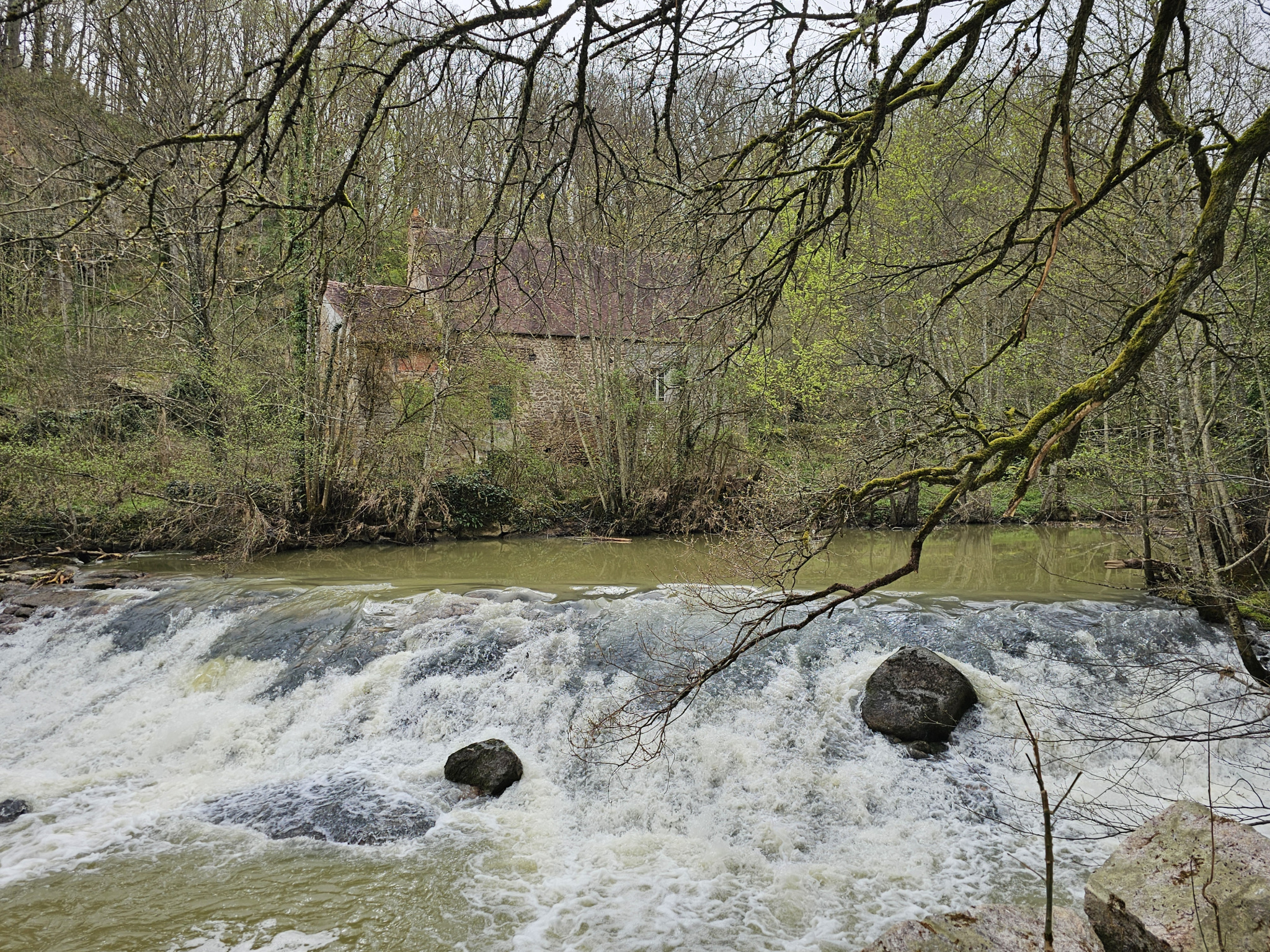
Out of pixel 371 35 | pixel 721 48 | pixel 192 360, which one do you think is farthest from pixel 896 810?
pixel 192 360

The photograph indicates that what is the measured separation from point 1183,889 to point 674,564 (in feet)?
29.4

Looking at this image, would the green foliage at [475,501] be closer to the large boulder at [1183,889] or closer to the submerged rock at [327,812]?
the submerged rock at [327,812]

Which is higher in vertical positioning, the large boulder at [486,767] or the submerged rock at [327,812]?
the large boulder at [486,767]

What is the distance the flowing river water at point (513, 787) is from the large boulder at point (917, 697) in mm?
151

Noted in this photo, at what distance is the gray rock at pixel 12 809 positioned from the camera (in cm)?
555

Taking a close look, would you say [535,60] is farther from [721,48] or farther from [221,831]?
[221,831]

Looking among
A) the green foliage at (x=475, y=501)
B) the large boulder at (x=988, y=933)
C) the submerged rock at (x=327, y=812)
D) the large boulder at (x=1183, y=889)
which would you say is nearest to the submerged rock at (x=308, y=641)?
the submerged rock at (x=327, y=812)

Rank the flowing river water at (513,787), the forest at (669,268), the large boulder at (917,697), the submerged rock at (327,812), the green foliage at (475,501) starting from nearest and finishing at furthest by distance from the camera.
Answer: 1. the forest at (669,268)
2. the flowing river water at (513,787)
3. the submerged rock at (327,812)
4. the large boulder at (917,697)
5. the green foliage at (475,501)

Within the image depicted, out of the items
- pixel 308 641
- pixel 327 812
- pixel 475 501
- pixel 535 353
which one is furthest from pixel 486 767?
pixel 535 353

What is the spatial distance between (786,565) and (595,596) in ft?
20.5

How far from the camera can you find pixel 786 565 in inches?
121

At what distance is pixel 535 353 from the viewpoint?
1582 centimetres

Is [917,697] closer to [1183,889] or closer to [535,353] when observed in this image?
[1183,889]

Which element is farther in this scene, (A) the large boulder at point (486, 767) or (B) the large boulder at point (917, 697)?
(B) the large boulder at point (917, 697)
